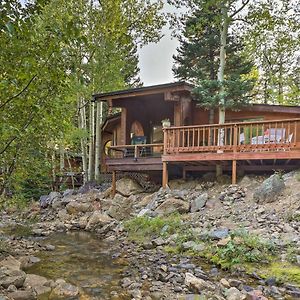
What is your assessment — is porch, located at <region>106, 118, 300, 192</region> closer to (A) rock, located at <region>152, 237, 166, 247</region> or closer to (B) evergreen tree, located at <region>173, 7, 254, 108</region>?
(B) evergreen tree, located at <region>173, 7, 254, 108</region>

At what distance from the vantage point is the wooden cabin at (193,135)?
8922mm

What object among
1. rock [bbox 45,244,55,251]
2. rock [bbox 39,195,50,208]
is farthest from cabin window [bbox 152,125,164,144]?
rock [bbox 45,244,55,251]

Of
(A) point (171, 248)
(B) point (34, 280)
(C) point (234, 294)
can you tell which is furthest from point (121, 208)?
(C) point (234, 294)

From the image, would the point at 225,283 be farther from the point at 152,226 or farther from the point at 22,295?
the point at 152,226

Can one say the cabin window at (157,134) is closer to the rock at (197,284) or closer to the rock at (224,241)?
the rock at (224,241)

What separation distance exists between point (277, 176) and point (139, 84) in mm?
19042

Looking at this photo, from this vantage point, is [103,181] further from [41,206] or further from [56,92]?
[56,92]

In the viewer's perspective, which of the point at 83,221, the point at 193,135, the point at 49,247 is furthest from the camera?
the point at 193,135

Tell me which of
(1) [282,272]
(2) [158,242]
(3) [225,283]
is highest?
(1) [282,272]

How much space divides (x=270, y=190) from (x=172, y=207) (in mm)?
2563

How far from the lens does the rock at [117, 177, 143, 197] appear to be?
11547 mm

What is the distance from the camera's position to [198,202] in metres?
8.40

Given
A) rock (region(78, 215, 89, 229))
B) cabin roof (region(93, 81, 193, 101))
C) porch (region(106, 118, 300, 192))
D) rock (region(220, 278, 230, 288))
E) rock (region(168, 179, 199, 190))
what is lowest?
rock (region(78, 215, 89, 229))

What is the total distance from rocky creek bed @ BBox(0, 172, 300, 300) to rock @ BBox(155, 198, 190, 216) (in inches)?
1.1
